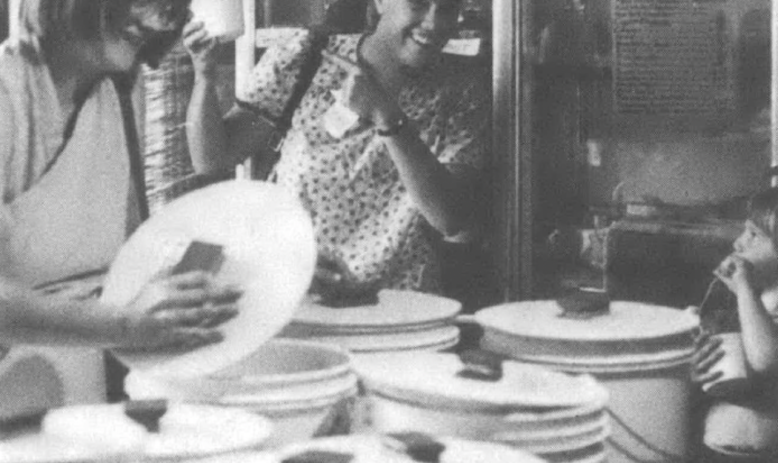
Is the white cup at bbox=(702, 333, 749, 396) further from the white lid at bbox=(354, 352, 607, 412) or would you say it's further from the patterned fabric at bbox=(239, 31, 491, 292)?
the patterned fabric at bbox=(239, 31, 491, 292)

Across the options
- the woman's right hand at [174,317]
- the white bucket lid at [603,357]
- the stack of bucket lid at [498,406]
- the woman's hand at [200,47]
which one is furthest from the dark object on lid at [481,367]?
the woman's hand at [200,47]

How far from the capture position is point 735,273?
53.1 inches

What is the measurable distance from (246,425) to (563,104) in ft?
2.53

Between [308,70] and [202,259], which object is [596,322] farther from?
[308,70]

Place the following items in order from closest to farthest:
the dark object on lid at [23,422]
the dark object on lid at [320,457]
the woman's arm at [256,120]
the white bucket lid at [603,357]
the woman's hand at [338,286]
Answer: the dark object on lid at [320,457] → the dark object on lid at [23,422] → the white bucket lid at [603,357] → the woman's hand at [338,286] → the woman's arm at [256,120]

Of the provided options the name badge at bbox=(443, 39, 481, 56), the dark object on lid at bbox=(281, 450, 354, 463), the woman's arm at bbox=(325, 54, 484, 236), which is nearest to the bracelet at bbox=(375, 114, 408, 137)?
the woman's arm at bbox=(325, 54, 484, 236)

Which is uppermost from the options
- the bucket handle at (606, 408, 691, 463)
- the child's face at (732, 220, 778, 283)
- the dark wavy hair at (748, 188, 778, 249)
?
the dark wavy hair at (748, 188, 778, 249)

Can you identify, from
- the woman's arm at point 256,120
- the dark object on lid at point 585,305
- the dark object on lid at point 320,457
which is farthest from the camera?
the woman's arm at point 256,120

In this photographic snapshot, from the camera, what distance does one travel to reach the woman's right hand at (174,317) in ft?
4.46

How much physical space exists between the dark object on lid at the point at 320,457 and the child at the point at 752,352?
58 cm

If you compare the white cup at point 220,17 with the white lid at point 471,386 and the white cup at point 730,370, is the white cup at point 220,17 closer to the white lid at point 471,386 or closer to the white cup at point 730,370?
the white lid at point 471,386

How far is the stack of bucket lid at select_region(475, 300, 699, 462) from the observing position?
1.28m

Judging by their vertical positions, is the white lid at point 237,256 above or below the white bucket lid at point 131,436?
above

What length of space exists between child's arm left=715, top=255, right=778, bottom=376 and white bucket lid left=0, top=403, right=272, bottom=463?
65 cm
